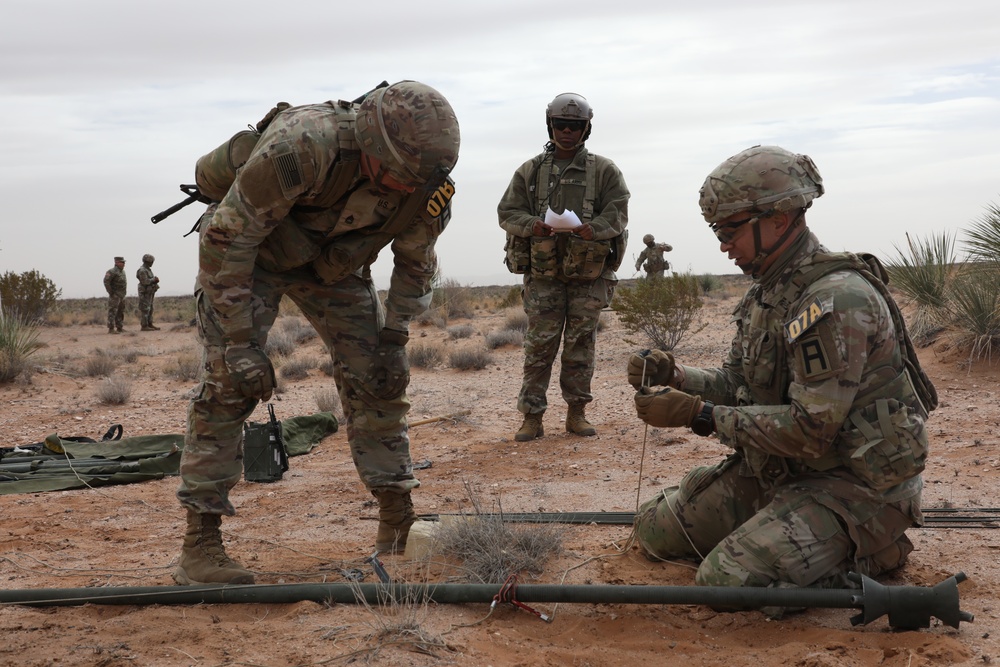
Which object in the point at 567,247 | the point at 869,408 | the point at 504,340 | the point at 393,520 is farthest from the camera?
the point at 504,340

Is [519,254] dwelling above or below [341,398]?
above

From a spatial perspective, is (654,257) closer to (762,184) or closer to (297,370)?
Answer: (297,370)

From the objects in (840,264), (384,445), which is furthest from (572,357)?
(840,264)

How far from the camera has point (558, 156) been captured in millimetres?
6895

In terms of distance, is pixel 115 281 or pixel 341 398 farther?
pixel 115 281

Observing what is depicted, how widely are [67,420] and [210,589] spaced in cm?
614

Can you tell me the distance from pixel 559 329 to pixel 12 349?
280 inches

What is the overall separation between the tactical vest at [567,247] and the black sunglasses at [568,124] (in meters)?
0.26

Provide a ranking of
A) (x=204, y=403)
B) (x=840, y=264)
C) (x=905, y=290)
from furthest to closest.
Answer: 1. (x=905, y=290)
2. (x=204, y=403)
3. (x=840, y=264)

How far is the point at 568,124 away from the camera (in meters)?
6.68

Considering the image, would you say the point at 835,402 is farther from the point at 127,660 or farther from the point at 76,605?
the point at 76,605

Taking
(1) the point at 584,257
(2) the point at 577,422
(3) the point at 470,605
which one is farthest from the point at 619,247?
(3) the point at 470,605

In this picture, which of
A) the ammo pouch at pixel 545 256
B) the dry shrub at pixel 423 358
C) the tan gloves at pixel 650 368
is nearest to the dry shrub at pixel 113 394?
the dry shrub at pixel 423 358

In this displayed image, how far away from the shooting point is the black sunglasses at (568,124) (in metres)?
6.67
